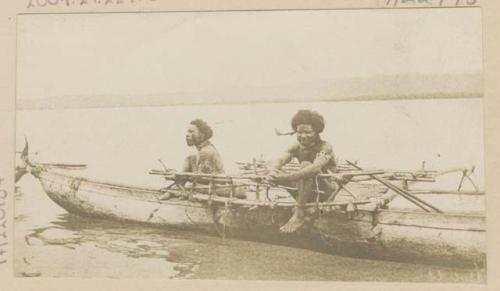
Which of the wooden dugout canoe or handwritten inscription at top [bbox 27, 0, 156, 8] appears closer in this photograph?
the wooden dugout canoe

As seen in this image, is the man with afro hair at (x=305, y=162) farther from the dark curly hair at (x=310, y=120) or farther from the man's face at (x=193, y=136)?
the man's face at (x=193, y=136)

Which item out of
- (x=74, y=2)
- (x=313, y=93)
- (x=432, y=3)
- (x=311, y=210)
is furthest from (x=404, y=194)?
(x=74, y=2)

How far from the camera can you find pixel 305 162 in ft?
5.74

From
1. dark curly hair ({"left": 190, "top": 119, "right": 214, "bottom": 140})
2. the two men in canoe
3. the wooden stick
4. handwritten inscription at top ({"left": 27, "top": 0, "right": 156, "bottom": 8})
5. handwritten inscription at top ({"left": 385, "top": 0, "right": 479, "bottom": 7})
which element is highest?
handwritten inscription at top ({"left": 27, "top": 0, "right": 156, "bottom": 8})

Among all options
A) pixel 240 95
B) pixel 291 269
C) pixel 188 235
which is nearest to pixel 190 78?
pixel 240 95

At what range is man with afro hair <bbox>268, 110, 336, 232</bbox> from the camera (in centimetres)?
174

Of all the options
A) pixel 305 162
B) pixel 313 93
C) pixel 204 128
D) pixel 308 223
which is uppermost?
pixel 313 93

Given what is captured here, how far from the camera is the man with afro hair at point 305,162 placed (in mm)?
1739

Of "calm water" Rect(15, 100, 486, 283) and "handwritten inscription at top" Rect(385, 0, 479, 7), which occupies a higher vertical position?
A: "handwritten inscription at top" Rect(385, 0, 479, 7)

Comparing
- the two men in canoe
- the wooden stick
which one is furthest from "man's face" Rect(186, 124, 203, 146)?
the wooden stick

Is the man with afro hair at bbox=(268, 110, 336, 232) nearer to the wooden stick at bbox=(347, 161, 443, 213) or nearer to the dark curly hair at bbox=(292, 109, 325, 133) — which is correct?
the dark curly hair at bbox=(292, 109, 325, 133)

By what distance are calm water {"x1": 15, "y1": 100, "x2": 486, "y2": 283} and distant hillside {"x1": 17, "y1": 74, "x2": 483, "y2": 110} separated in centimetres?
3

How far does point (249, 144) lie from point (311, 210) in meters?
0.28

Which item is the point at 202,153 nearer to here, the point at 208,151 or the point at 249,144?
the point at 208,151
